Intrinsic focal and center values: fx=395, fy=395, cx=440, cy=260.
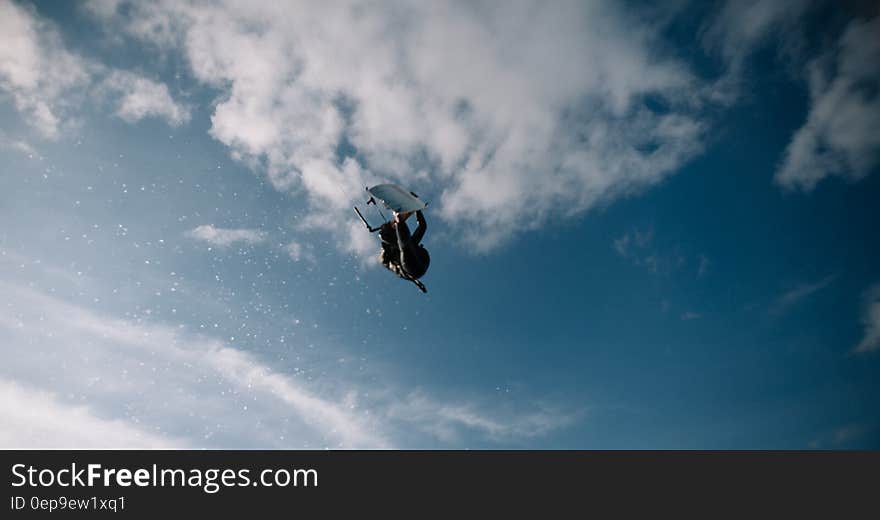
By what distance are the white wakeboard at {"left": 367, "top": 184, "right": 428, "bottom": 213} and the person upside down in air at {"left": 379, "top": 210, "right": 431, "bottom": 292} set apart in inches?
9.6

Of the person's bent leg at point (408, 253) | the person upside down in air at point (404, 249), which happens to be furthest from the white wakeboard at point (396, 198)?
the person's bent leg at point (408, 253)

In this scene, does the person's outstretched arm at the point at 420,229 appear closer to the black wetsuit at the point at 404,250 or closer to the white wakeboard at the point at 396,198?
the black wetsuit at the point at 404,250

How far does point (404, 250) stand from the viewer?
11750 millimetres

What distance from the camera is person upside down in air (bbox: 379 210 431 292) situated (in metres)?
11.6

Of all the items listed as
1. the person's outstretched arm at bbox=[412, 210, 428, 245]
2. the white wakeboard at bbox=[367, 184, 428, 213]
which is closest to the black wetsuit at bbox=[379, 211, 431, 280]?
the person's outstretched arm at bbox=[412, 210, 428, 245]

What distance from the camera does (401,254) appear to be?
11.8m

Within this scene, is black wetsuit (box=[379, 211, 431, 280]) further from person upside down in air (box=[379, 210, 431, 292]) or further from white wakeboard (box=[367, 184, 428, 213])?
white wakeboard (box=[367, 184, 428, 213])

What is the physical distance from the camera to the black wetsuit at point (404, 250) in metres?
11.7

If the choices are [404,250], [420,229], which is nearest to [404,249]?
[404,250]

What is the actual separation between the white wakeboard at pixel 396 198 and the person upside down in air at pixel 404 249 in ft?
0.80

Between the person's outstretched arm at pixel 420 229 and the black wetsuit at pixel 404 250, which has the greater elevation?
the person's outstretched arm at pixel 420 229
